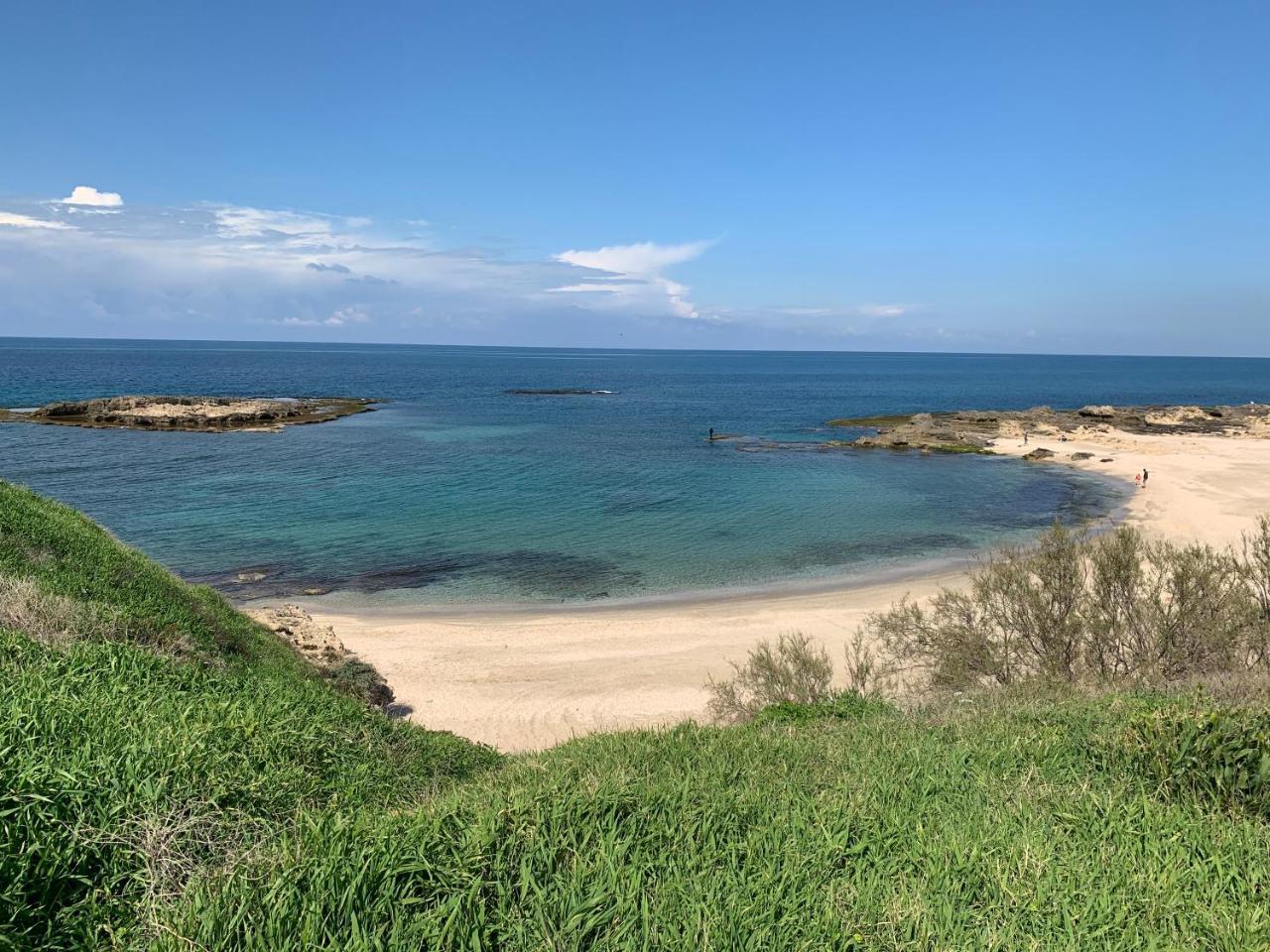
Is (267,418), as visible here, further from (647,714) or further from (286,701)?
(286,701)

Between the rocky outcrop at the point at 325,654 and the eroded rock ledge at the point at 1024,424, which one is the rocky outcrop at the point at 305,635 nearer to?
the rocky outcrop at the point at 325,654

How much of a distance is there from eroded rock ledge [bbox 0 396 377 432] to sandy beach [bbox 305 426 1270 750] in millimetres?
54416

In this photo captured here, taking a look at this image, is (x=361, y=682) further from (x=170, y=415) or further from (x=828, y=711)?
(x=170, y=415)

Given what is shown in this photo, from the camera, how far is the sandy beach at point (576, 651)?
19.7 meters

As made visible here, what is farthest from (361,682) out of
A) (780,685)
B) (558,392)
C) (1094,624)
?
(558,392)

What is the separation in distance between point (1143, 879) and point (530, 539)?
3377 centimetres

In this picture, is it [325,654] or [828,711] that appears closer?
[828,711]

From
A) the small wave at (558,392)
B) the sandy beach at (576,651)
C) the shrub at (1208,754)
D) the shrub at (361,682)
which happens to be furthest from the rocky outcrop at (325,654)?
the small wave at (558,392)

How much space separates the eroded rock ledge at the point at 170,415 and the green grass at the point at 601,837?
72.7m

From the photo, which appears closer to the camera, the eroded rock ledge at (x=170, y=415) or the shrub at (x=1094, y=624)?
the shrub at (x=1094, y=624)

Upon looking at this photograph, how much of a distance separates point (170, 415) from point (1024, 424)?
88.2 m

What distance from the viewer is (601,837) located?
17.4ft

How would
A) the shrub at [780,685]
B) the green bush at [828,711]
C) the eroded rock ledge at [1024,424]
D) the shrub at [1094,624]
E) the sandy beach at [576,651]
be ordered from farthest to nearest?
the eroded rock ledge at [1024,424] < the sandy beach at [576,651] < the shrub at [780,685] < the shrub at [1094,624] < the green bush at [828,711]

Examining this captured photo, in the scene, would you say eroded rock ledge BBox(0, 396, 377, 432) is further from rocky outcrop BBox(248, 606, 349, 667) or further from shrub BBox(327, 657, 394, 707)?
shrub BBox(327, 657, 394, 707)
